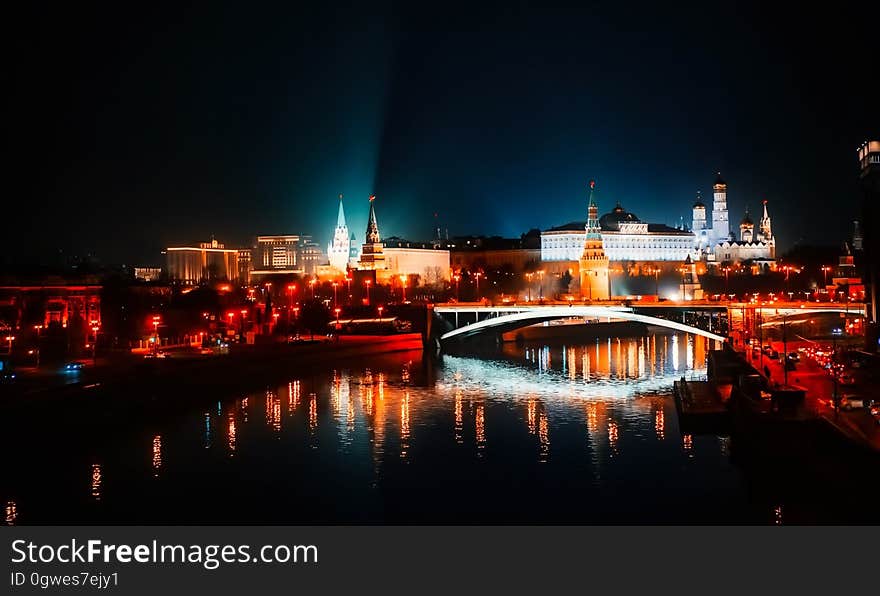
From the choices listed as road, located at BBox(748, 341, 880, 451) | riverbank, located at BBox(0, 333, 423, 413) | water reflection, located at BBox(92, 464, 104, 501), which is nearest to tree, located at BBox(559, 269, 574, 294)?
riverbank, located at BBox(0, 333, 423, 413)

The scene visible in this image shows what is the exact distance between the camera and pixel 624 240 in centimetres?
8400

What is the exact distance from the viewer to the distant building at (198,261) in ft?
318

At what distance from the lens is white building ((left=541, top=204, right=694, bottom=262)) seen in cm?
8225

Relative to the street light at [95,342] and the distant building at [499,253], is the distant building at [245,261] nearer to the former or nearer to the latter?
the distant building at [499,253]

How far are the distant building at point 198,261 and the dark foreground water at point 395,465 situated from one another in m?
71.4

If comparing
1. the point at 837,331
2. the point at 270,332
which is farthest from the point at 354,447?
the point at 270,332

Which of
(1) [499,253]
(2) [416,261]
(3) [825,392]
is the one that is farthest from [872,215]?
(1) [499,253]

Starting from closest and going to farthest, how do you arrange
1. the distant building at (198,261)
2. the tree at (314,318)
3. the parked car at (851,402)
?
the parked car at (851,402) < the tree at (314,318) < the distant building at (198,261)

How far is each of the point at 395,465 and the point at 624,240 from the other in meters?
68.4

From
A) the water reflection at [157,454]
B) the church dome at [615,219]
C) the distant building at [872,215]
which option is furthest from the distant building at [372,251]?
the water reflection at [157,454]

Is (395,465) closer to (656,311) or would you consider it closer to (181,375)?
(181,375)
